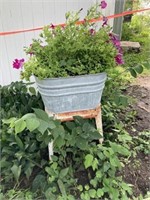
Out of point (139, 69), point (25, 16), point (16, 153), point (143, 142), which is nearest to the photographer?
point (16, 153)

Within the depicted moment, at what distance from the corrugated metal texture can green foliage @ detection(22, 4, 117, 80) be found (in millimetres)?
979

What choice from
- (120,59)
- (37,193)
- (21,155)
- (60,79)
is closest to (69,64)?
(60,79)

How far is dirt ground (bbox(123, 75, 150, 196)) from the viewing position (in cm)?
153

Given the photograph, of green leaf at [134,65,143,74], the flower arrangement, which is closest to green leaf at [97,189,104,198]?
the flower arrangement

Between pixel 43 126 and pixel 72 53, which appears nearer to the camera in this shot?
pixel 43 126

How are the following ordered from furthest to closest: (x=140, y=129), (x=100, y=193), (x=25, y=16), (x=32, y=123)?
1. (x=25, y=16)
2. (x=140, y=129)
3. (x=100, y=193)
4. (x=32, y=123)

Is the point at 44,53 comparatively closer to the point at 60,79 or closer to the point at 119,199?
the point at 60,79

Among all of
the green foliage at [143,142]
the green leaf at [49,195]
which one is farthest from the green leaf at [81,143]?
the green foliage at [143,142]

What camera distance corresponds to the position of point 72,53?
144 cm

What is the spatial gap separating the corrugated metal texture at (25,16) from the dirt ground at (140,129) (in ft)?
3.36

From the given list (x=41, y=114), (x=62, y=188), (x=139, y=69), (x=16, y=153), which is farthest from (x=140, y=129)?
(x=41, y=114)

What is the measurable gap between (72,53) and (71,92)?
231mm

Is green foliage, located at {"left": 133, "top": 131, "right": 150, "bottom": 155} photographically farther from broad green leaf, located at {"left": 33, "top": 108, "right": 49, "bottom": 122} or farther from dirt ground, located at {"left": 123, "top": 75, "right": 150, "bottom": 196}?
broad green leaf, located at {"left": 33, "top": 108, "right": 49, "bottom": 122}

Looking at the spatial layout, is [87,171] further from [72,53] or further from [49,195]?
[72,53]
